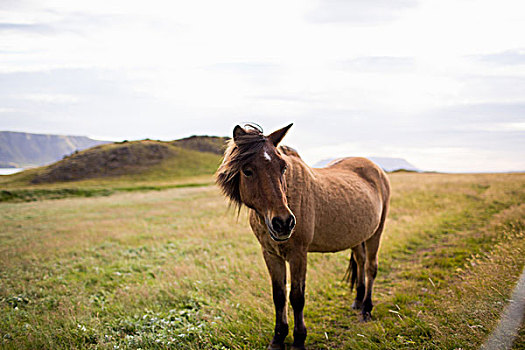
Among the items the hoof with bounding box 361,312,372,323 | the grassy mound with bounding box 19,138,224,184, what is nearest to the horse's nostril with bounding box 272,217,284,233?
the hoof with bounding box 361,312,372,323

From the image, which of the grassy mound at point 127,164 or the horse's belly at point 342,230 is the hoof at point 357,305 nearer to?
the horse's belly at point 342,230

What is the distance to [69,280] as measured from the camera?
721 centimetres

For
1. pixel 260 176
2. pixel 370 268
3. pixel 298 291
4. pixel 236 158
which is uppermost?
pixel 236 158

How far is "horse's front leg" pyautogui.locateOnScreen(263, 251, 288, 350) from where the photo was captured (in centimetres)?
398

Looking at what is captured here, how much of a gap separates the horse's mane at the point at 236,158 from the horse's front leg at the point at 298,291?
1.09 m

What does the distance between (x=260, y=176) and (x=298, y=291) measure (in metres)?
1.69

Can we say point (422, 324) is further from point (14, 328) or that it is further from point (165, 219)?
point (165, 219)

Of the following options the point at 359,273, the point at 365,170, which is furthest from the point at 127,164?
the point at 359,273

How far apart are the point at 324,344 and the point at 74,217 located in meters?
19.5

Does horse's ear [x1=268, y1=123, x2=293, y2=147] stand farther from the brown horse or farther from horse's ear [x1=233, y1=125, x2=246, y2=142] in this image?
horse's ear [x1=233, y1=125, x2=246, y2=142]

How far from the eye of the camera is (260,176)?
331 cm

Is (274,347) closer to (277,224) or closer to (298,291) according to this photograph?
(298,291)

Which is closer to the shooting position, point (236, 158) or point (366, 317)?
point (236, 158)

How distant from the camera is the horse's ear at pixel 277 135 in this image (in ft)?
12.2
